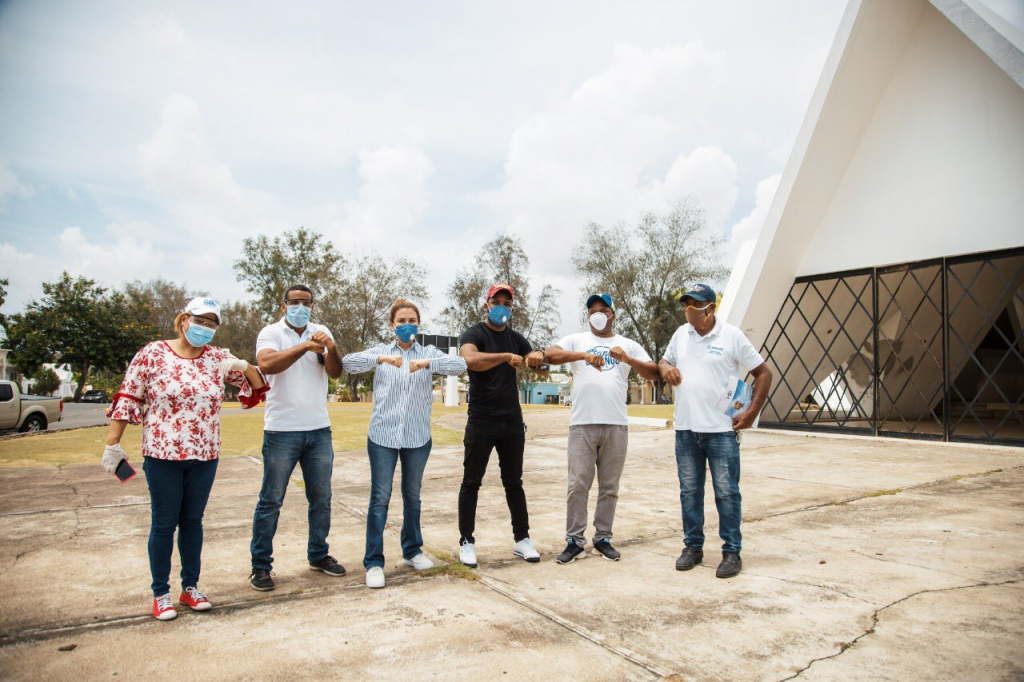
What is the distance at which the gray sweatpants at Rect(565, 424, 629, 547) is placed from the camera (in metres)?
4.70

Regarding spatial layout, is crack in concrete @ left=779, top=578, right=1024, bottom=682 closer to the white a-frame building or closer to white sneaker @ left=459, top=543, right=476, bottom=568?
white sneaker @ left=459, top=543, right=476, bottom=568

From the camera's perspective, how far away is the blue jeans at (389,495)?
4.15 meters

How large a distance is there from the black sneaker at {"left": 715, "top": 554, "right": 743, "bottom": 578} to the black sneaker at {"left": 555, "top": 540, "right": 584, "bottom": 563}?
3.08ft

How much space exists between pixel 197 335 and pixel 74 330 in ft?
118

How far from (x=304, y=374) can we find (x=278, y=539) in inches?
66.8

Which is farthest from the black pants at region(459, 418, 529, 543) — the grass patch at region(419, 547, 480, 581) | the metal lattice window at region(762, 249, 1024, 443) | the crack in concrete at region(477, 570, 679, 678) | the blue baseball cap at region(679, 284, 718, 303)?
the metal lattice window at region(762, 249, 1024, 443)

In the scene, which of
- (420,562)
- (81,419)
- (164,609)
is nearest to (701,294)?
(420,562)

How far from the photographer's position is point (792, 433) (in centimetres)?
1376

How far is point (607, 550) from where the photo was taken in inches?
180

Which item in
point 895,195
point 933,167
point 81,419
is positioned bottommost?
point 81,419

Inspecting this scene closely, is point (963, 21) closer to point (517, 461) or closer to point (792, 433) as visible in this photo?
point (792, 433)

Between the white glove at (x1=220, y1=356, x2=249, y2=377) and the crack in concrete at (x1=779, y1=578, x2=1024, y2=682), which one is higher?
the white glove at (x1=220, y1=356, x2=249, y2=377)

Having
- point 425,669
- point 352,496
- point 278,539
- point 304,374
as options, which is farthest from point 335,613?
point 352,496

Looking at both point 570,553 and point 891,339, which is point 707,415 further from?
point 891,339
